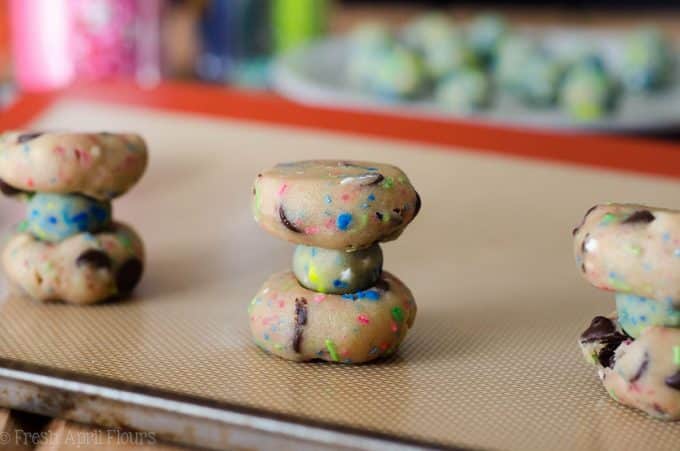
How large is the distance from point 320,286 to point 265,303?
0.09ft

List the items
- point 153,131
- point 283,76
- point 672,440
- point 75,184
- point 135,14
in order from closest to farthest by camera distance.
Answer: point 672,440 < point 75,184 < point 153,131 < point 283,76 < point 135,14

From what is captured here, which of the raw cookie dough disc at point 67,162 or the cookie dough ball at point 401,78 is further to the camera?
the cookie dough ball at point 401,78

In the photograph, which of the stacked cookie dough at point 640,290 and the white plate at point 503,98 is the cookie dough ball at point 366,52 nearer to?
the white plate at point 503,98

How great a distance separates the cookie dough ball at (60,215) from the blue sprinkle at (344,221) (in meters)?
0.16

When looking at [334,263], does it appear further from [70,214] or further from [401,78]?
[401,78]

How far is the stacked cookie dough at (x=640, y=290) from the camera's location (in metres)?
0.38

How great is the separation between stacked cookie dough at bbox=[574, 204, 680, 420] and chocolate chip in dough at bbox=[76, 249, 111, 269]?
246 millimetres

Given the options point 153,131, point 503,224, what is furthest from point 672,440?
point 153,131

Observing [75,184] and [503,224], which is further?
[503,224]

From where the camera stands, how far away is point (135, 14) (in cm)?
122

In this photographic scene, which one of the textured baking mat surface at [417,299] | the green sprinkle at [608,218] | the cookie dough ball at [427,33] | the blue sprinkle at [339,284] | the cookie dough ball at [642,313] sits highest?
the green sprinkle at [608,218]

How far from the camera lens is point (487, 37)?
4.01ft

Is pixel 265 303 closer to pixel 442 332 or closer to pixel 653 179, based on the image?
pixel 442 332

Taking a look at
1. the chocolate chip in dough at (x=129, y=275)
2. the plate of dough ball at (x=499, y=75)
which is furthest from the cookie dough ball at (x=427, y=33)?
the chocolate chip in dough at (x=129, y=275)
